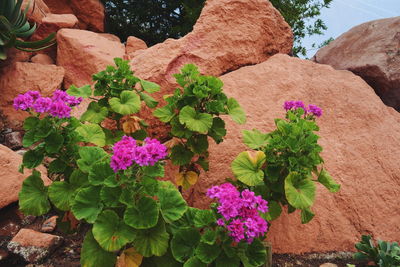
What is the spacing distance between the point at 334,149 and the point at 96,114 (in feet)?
7.47

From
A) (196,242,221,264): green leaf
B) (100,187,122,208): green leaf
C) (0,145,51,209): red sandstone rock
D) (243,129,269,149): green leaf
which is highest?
(100,187,122,208): green leaf

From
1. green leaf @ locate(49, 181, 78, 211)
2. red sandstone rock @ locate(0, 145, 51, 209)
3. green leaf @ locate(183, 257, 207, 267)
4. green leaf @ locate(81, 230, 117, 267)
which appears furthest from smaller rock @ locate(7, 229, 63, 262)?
green leaf @ locate(183, 257, 207, 267)

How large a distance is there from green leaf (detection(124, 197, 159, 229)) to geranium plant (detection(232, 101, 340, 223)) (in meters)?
0.77

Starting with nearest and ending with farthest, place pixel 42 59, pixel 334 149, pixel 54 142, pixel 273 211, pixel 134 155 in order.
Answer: pixel 134 155 < pixel 54 142 < pixel 273 211 < pixel 334 149 < pixel 42 59

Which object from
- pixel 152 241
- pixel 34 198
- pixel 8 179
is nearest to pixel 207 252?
pixel 152 241

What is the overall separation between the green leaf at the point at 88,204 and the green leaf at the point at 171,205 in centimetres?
35

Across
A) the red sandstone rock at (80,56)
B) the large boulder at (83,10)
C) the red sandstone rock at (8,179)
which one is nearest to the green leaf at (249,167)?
the red sandstone rock at (8,179)

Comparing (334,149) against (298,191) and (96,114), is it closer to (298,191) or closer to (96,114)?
(298,191)

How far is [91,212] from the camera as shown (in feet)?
6.55

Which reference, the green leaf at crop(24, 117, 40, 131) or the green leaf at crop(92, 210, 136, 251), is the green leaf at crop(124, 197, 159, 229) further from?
the green leaf at crop(24, 117, 40, 131)

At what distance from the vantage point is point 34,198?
2391 mm

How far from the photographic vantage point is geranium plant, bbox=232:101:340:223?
2426 millimetres

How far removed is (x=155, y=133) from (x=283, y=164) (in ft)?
5.75

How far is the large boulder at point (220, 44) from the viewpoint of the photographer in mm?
4035
